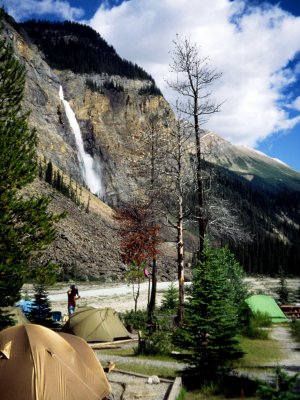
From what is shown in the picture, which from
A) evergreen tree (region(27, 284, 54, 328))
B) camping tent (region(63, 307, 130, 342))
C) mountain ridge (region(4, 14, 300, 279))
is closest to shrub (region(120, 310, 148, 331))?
camping tent (region(63, 307, 130, 342))

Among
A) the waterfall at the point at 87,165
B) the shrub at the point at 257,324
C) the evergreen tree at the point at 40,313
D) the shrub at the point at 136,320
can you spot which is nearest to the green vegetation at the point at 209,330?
the shrub at the point at 257,324

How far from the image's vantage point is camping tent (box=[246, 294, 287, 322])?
22.3 metres

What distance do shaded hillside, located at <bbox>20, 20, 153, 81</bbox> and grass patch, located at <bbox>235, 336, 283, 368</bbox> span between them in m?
139

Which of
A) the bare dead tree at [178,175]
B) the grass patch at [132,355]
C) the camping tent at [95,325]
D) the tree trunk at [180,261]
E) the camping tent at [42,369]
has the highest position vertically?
the bare dead tree at [178,175]

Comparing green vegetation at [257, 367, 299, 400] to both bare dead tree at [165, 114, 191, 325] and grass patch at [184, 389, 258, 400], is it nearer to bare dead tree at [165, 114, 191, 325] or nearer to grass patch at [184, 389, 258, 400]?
grass patch at [184, 389, 258, 400]

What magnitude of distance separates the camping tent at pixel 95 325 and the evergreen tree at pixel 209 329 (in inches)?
239

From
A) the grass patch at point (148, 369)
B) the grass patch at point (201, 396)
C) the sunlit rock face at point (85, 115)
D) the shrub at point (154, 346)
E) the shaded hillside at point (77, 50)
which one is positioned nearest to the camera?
the grass patch at point (201, 396)

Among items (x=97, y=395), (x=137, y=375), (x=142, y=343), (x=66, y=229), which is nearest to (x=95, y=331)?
(x=142, y=343)

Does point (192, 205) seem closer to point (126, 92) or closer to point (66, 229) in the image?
point (66, 229)

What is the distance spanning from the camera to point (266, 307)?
74.8 ft

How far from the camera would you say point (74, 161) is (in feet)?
342

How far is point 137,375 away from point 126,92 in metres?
138

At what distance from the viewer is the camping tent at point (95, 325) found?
50.1 ft

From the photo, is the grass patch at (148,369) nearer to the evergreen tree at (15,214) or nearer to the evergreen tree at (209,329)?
the evergreen tree at (209,329)
